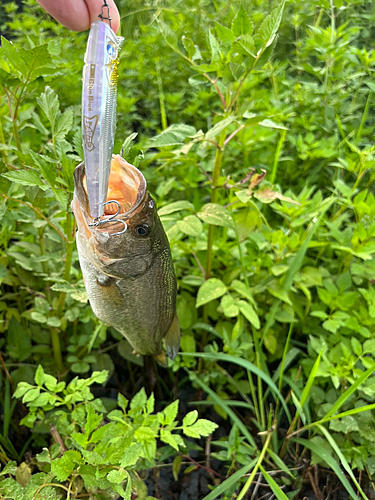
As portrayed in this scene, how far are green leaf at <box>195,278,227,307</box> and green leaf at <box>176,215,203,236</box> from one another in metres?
0.23

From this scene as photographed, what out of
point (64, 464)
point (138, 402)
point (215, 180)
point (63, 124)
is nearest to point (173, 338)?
point (138, 402)

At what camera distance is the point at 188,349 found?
146 centimetres

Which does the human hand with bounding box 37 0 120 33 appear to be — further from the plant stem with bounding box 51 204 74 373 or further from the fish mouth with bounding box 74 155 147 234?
the plant stem with bounding box 51 204 74 373

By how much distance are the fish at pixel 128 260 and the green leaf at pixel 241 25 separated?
65 cm

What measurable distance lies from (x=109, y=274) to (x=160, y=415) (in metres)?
0.44

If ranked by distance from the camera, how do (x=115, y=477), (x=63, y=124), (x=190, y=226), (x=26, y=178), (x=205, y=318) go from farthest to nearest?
(x=205, y=318)
(x=190, y=226)
(x=63, y=124)
(x=26, y=178)
(x=115, y=477)

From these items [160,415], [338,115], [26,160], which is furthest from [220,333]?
[338,115]

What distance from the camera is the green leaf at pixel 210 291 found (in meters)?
1.30

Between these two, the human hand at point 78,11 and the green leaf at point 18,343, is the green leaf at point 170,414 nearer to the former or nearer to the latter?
the green leaf at point 18,343

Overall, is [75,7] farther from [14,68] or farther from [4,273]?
[4,273]

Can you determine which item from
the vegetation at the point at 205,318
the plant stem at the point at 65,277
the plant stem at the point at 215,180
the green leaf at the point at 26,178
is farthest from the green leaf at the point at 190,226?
the green leaf at the point at 26,178

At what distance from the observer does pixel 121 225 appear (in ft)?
2.74

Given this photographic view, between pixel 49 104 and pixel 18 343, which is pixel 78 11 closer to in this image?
pixel 49 104

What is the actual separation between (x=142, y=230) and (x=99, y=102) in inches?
12.6
